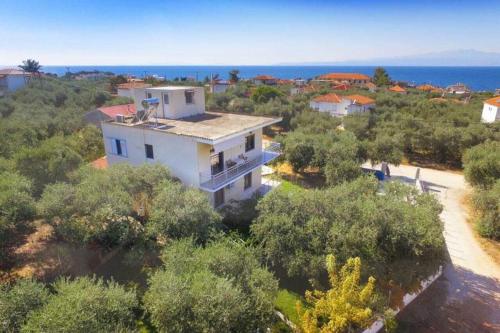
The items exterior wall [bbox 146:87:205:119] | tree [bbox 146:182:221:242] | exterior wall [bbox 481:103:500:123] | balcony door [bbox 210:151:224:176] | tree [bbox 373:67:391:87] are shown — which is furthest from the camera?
tree [bbox 373:67:391:87]

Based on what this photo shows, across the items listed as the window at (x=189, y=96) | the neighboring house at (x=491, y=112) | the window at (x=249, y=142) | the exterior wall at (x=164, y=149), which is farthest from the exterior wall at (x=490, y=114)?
the exterior wall at (x=164, y=149)

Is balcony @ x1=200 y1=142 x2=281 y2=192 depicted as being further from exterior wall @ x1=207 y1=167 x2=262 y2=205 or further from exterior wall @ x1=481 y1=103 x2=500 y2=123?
exterior wall @ x1=481 y1=103 x2=500 y2=123

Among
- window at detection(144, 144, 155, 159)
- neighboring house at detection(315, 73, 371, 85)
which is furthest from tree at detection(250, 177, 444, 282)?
neighboring house at detection(315, 73, 371, 85)

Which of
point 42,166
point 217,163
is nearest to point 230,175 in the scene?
point 217,163

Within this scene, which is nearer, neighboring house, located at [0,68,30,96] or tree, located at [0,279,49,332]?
tree, located at [0,279,49,332]

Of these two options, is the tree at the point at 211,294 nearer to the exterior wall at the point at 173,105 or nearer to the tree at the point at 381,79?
the exterior wall at the point at 173,105

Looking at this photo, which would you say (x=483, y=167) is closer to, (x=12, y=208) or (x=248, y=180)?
(x=248, y=180)
